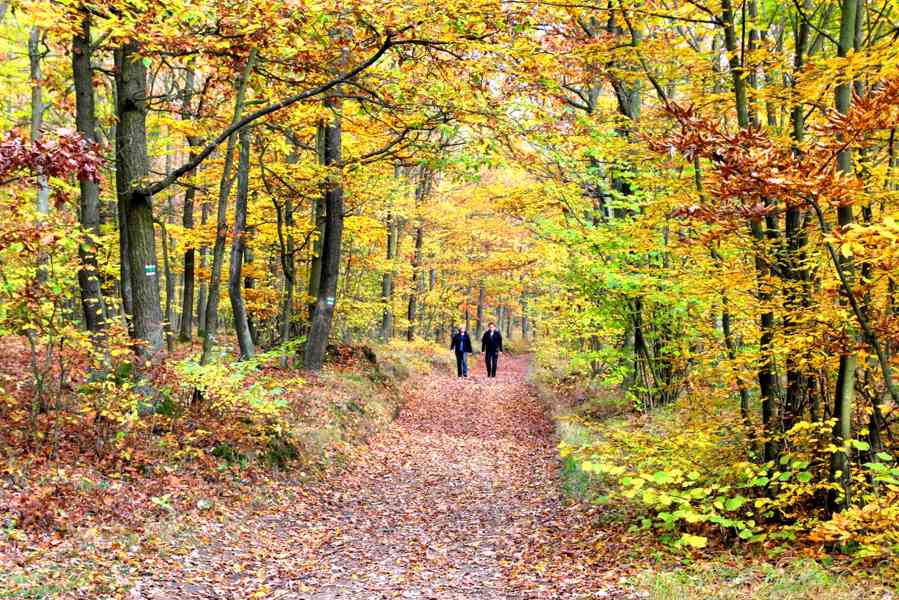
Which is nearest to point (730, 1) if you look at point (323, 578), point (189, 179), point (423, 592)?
point (423, 592)

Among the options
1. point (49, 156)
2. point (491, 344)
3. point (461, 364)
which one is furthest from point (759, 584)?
point (491, 344)

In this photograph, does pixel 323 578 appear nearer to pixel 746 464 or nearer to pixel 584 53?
pixel 746 464

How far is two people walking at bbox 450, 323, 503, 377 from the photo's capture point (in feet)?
71.4

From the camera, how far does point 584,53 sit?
26.2 ft

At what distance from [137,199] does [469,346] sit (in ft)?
49.7

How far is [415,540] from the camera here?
7090mm

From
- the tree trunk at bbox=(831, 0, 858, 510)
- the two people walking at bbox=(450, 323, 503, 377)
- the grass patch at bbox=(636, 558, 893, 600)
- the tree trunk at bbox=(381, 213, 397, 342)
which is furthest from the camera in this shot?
the tree trunk at bbox=(381, 213, 397, 342)

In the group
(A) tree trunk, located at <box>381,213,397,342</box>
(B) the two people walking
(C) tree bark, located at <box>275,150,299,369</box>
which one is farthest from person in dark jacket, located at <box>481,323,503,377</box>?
(C) tree bark, located at <box>275,150,299,369</box>

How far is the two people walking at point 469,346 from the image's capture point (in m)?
21.8

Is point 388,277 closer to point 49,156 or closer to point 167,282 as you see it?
point 167,282

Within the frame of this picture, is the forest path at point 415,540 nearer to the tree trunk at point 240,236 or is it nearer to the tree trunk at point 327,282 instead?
the tree trunk at point 327,282

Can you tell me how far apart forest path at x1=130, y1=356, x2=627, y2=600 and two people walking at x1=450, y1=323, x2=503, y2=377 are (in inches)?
387

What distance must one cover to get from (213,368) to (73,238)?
2488mm

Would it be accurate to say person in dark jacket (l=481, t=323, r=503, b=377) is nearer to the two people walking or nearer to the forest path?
the two people walking
